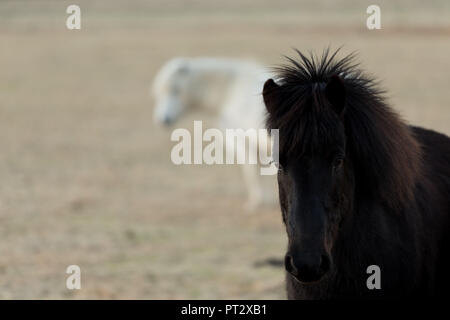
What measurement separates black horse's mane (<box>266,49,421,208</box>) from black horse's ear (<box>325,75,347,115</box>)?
0.09 ft

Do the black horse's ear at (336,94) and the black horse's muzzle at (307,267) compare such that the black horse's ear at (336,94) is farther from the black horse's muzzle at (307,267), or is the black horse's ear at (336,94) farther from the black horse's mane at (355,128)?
the black horse's muzzle at (307,267)

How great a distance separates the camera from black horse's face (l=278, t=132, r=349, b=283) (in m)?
3.29

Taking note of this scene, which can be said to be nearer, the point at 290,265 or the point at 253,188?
the point at 290,265

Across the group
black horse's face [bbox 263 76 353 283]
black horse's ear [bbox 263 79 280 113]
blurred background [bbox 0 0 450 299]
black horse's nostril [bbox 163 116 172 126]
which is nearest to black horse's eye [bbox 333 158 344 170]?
black horse's face [bbox 263 76 353 283]

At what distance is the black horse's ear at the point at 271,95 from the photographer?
370 cm

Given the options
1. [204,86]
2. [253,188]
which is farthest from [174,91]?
[253,188]

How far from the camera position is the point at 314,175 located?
3.45 m

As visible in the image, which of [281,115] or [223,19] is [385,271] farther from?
[223,19]

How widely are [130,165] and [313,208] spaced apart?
34.3 ft

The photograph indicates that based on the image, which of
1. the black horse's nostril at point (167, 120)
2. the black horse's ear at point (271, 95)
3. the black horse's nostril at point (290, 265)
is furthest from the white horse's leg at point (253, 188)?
the black horse's nostril at point (290, 265)

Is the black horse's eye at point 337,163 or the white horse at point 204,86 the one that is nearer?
the black horse's eye at point 337,163

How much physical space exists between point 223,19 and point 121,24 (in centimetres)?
611
